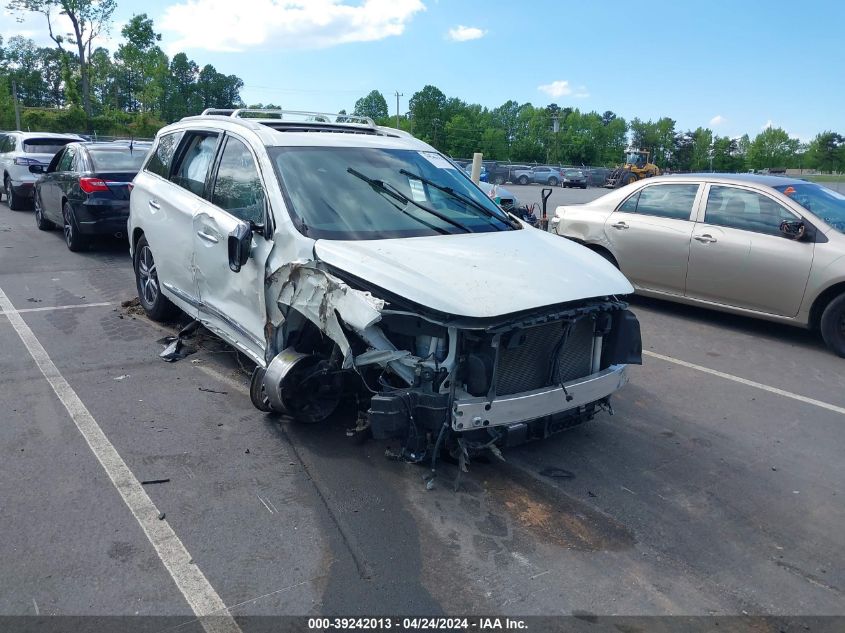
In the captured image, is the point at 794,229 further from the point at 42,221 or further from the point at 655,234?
the point at 42,221

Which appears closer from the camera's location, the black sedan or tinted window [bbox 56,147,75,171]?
the black sedan

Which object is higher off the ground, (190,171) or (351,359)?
(190,171)

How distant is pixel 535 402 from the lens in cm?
395

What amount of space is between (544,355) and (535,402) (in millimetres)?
309

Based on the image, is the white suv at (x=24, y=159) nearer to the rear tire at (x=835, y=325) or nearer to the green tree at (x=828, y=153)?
the rear tire at (x=835, y=325)

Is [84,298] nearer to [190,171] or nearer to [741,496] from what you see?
[190,171]

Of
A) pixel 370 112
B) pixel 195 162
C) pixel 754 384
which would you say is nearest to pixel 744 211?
pixel 754 384

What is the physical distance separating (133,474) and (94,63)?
224 feet

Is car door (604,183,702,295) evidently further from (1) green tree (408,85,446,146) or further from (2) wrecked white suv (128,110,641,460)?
(1) green tree (408,85,446,146)

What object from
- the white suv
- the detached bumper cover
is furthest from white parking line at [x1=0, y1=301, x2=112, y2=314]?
the white suv

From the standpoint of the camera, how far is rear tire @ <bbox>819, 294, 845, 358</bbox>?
22.5 feet

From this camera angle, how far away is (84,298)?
322 inches

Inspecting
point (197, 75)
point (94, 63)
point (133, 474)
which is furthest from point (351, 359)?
point (197, 75)

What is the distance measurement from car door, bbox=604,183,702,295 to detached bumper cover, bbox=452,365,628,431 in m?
4.04
